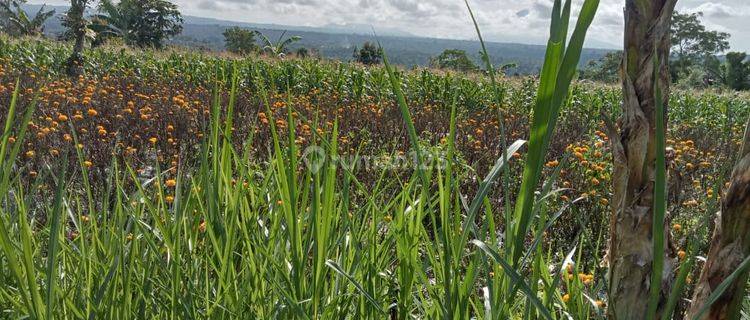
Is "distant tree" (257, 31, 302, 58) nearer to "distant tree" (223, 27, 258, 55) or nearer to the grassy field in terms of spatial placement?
the grassy field

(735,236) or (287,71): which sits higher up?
(735,236)

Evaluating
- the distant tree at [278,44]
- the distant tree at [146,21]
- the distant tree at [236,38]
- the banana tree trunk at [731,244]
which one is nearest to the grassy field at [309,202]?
the banana tree trunk at [731,244]

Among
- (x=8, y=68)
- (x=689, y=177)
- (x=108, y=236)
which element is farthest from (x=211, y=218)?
(x=8, y=68)

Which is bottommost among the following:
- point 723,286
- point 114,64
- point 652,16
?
point 114,64

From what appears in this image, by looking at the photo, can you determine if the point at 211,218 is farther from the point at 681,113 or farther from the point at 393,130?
the point at 681,113

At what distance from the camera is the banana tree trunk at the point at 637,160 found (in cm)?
72

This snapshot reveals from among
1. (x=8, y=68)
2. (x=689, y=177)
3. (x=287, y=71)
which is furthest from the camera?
(x=287, y=71)

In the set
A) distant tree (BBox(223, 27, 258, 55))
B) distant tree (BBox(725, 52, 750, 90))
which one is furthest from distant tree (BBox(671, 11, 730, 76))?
distant tree (BBox(223, 27, 258, 55))

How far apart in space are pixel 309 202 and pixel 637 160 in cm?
193

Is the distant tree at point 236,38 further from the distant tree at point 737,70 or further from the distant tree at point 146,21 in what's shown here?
the distant tree at point 737,70

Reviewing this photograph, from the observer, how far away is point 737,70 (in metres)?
56.5

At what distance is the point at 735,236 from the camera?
72 centimetres

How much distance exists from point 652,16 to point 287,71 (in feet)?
42.8

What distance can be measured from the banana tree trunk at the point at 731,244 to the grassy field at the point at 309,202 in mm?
26
